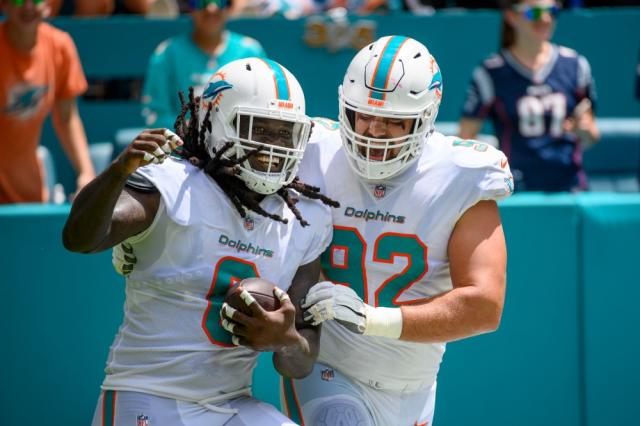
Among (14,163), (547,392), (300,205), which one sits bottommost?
(547,392)

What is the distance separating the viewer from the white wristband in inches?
125

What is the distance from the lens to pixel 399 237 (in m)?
3.43

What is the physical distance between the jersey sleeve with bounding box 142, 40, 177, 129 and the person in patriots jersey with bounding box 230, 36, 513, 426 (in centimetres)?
255

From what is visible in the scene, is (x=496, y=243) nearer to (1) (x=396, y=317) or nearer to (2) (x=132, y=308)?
(1) (x=396, y=317)

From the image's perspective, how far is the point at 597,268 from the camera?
13.6 ft

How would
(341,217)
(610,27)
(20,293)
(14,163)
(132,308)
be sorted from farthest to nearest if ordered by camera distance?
(610,27) < (14,163) < (20,293) < (341,217) < (132,308)

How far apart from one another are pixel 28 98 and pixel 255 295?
10.4 ft

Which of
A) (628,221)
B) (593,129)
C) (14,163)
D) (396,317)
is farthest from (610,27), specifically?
(396,317)

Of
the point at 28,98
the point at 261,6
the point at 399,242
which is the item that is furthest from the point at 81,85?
the point at 399,242

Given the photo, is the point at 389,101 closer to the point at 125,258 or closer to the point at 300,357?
the point at 300,357

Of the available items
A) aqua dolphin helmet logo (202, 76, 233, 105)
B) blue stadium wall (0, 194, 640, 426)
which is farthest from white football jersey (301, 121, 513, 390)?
blue stadium wall (0, 194, 640, 426)

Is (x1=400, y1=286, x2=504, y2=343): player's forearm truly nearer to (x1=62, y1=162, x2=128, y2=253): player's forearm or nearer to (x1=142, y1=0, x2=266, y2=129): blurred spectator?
(x1=62, y1=162, x2=128, y2=253): player's forearm

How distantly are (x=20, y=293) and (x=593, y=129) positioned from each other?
345 cm

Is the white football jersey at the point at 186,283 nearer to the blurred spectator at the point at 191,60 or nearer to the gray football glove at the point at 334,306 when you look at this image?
the gray football glove at the point at 334,306
